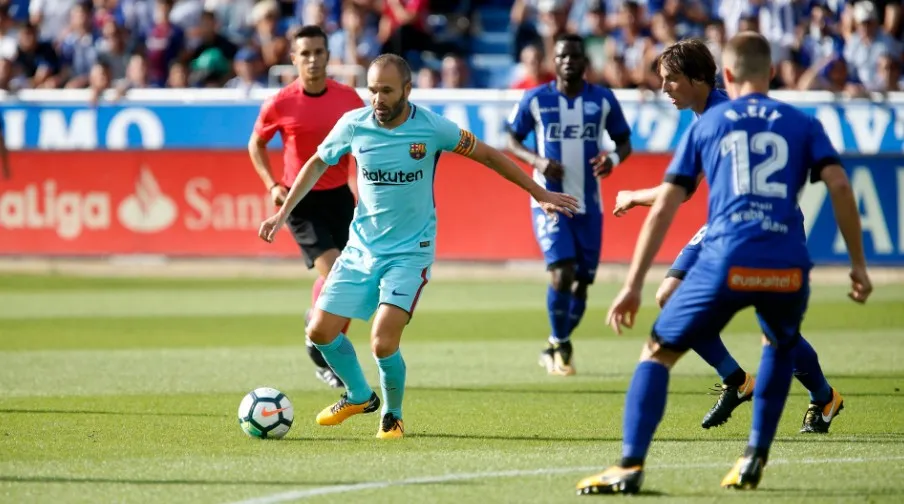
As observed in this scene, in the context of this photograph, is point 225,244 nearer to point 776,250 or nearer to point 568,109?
point 568,109

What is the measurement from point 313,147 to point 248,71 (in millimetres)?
11137

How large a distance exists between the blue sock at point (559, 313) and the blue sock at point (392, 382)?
3.25 metres

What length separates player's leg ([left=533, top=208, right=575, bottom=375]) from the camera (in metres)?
11.0

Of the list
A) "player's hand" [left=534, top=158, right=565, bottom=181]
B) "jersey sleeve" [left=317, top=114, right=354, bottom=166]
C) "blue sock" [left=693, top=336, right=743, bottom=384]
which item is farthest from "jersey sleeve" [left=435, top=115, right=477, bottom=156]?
"player's hand" [left=534, top=158, right=565, bottom=181]

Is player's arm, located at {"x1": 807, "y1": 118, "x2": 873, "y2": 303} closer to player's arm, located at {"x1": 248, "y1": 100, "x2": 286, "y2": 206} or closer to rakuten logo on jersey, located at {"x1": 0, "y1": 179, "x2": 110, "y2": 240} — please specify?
player's arm, located at {"x1": 248, "y1": 100, "x2": 286, "y2": 206}

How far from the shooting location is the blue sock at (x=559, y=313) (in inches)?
432

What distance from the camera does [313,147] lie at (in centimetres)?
1001

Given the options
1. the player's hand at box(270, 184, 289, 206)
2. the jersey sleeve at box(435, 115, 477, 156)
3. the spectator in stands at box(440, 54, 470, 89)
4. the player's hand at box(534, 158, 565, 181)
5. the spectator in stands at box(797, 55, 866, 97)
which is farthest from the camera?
the spectator in stands at box(440, 54, 470, 89)

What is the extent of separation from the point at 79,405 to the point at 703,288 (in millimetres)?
4759

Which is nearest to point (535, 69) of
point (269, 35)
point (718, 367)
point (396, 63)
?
point (269, 35)

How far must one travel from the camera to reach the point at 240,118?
19.8 metres

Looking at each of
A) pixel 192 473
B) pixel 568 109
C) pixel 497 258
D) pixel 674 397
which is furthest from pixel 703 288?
pixel 497 258

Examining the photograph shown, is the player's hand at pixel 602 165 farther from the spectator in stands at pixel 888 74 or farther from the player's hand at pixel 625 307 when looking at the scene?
the spectator in stands at pixel 888 74

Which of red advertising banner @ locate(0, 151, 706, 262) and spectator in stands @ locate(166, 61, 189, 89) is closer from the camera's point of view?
red advertising banner @ locate(0, 151, 706, 262)
